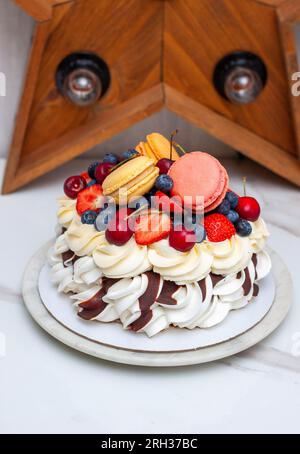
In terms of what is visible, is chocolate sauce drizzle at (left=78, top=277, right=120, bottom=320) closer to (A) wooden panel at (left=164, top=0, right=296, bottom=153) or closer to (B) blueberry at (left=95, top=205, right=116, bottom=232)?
(B) blueberry at (left=95, top=205, right=116, bottom=232)

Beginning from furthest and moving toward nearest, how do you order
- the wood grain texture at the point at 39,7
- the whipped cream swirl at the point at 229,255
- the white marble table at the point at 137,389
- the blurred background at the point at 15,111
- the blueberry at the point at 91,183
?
1. the blurred background at the point at 15,111
2. the wood grain texture at the point at 39,7
3. the blueberry at the point at 91,183
4. the whipped cream swirl at the point at 229,255
5. the white marble table at the point at 137,389

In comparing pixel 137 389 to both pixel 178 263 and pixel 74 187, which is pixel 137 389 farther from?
pixel 74 187

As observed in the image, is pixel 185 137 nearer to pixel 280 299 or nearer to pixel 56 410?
pixel 280 299

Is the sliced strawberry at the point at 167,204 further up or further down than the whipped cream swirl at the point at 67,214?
further up

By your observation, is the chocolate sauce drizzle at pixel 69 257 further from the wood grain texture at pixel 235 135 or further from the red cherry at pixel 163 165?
the wood grain texture at pixel 235 135

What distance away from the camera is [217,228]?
2.80 feet

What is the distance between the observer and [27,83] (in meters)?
1.18

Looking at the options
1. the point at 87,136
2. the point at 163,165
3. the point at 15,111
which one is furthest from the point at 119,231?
the point at 15,111

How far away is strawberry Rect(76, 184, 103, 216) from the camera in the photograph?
0.90 m

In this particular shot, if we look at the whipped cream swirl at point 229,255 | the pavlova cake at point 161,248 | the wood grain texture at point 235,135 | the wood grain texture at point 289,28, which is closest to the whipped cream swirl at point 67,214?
the pavlova cake at point 161,248

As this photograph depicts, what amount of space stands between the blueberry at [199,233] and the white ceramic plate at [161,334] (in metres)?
0.12

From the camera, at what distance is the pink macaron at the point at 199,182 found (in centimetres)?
86

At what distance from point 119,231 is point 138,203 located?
0.06 m
